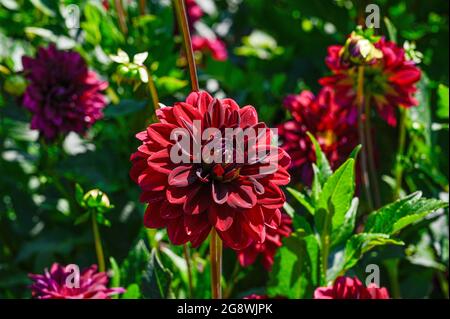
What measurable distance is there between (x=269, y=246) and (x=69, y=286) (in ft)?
0.82

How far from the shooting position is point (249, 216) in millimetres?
688

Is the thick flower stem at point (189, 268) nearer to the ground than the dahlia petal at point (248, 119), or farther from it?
nearer to the ground

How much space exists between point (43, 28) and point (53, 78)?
0.21 m

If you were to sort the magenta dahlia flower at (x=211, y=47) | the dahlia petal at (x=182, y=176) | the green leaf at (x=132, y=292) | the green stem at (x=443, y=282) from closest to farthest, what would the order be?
the dahlia petal at (x=182, y=176) < the green leaf at (x=132, y=292) < the green stem at (x=443, y=282) < the magenta dahlia flower at (x=211, y=47)

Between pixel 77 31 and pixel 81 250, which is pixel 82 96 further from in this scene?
pixel 81 250

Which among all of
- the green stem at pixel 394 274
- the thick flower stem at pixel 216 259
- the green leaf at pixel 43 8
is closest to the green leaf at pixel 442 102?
the green stem at pixel 394 274

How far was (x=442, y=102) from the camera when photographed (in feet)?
3.53

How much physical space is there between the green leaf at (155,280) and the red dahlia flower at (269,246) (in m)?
0.10

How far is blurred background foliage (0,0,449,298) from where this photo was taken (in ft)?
3.44

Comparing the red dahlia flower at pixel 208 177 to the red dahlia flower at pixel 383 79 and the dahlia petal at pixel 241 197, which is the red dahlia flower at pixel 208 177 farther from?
the red dahlia flower at pixel 383 79

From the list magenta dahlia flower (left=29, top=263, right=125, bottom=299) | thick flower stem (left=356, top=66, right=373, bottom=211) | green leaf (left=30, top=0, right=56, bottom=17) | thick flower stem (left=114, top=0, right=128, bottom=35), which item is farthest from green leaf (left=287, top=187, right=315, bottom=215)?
green leaf (left=30, top=0, right=56, bottom=17)

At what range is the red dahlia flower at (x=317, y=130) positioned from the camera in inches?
38.8

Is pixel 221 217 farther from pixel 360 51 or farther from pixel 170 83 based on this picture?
pixel 170 83

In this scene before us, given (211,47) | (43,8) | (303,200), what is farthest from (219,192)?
(211,47)
